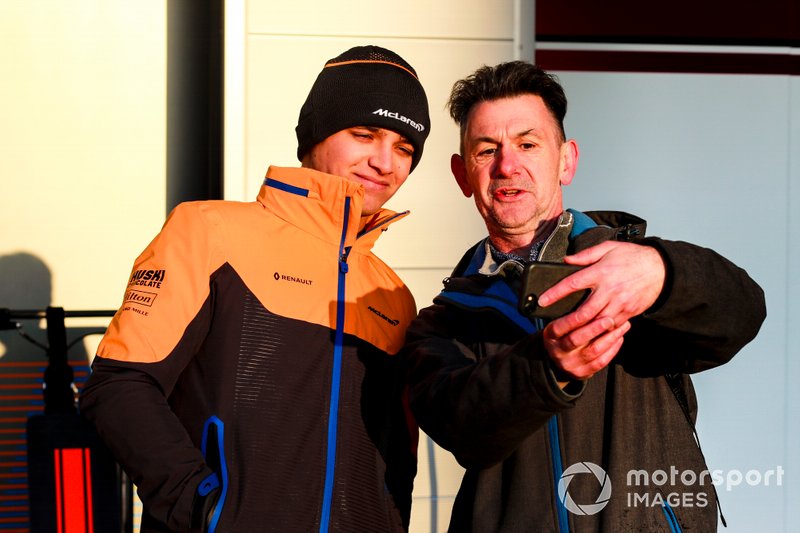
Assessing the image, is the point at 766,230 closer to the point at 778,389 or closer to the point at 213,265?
the point at 778,389

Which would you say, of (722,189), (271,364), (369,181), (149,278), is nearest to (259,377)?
(271,364)

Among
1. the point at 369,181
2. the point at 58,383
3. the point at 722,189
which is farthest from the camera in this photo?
the point at 722,189

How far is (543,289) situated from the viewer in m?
1.53

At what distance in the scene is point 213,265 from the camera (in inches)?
83.4

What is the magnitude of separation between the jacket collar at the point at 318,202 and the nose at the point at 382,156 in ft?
0.43

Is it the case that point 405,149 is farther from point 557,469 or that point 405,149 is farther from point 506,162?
point 557,469

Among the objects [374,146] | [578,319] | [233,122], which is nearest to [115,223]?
[233,122]

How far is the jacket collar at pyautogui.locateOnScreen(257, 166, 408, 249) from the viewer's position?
2.22 meters

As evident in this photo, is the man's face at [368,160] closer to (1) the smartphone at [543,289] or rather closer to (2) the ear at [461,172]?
(2) the ear at [461,172]

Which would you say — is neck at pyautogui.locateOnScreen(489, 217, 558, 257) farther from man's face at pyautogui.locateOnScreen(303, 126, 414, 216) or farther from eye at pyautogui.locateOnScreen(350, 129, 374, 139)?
eye at pyautogui.locateOnScreen(350, 129, 374, 139)

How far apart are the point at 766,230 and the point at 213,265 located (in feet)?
9.43

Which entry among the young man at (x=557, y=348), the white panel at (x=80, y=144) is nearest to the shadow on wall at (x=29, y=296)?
the white panel at (x=80, y=144)

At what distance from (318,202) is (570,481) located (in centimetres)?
86

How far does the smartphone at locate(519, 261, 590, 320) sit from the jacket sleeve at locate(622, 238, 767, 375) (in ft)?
0.68
